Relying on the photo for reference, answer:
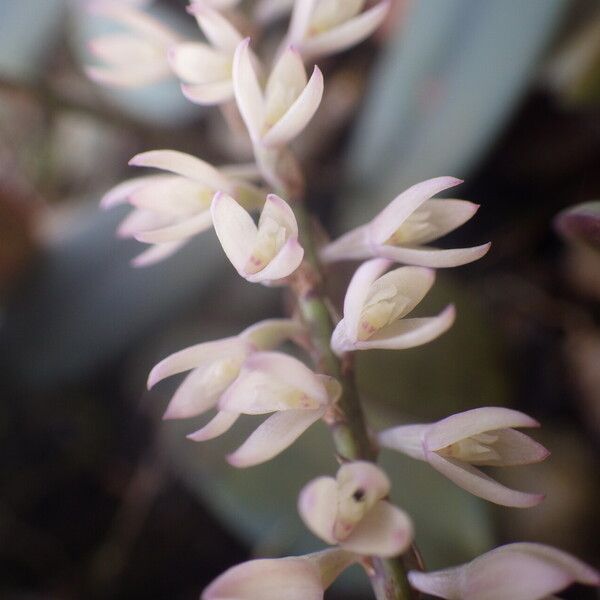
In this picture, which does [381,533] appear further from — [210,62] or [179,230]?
[210,62]

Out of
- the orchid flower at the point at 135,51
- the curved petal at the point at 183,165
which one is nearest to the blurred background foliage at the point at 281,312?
the orchid flower at the point at 135,51

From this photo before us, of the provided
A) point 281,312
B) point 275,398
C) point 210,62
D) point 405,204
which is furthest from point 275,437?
point 281,312

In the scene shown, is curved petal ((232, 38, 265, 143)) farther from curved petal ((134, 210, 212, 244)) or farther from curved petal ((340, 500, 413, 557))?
curved petal ((340, 500, 413, 557))

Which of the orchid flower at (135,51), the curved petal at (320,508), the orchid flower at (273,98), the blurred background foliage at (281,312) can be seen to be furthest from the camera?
the blurred background foliage at (281,312)

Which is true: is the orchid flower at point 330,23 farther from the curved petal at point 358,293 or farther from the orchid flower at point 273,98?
the curved petal at point 358,293

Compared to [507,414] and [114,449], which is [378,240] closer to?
[507,414]

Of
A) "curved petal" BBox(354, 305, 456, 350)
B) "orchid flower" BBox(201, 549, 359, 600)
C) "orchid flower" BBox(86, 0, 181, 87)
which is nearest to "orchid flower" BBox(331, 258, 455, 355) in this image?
"curved petal" BBox(354, 305, 456, 350)

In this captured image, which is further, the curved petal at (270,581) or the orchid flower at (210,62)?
the orchid flower at (210,62)
